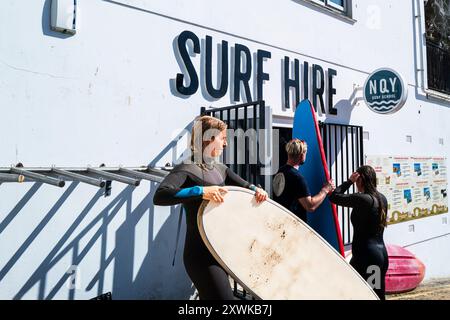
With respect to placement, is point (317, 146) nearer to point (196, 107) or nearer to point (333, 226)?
point (333, 226)

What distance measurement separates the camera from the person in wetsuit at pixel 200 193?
2121 millimetres

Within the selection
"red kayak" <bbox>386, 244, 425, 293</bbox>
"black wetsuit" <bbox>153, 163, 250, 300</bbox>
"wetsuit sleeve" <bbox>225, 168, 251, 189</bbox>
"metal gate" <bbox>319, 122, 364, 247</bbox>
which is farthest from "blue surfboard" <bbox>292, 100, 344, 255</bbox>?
"red kayak" <bbox>386, 244, 425, 293</bbox>

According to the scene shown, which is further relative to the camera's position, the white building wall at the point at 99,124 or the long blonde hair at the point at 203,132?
the white building wall at the point at 99,124

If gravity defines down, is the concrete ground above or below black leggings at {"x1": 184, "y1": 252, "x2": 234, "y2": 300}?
below

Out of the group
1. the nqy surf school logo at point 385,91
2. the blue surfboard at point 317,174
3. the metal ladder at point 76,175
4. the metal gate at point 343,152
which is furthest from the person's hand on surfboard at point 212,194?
the nqy surf school logo at point 385,91

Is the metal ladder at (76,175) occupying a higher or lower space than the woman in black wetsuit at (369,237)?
higher

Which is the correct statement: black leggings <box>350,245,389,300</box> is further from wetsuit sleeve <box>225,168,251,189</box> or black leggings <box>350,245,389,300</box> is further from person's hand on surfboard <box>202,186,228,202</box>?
person's hand on surfboard <box>202,186,228,202</box>

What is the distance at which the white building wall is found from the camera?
9.37ft

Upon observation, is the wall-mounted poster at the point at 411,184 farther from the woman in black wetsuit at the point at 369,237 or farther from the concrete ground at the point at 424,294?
the woman in black wetsuit at the point at 369,237

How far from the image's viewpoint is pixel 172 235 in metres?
3.69

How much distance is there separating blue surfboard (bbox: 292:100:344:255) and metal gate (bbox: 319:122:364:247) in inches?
55.7

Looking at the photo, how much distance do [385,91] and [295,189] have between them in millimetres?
2987
